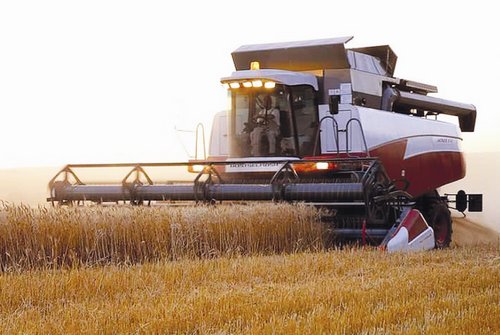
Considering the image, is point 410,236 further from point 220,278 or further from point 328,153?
point 220,278

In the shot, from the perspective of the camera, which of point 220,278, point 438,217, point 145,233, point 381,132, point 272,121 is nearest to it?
point 220,278

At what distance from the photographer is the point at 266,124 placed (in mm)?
11578

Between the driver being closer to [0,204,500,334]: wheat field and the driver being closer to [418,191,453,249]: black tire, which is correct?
[0,204,500,334]: wheat field

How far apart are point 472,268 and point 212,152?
5872mm

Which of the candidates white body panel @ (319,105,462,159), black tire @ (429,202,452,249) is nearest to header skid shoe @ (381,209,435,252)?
white body panel @ (319,105,462,159)

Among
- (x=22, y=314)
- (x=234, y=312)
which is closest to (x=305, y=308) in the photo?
(x=234, y=312)

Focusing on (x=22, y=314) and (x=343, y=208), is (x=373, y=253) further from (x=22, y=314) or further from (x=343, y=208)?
(x=22, y=314)

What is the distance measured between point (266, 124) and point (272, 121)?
94 mm

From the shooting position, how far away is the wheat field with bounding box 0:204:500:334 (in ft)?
15.8

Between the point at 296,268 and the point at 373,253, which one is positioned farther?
the point at 373,253

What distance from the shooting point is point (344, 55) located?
38.7 feet

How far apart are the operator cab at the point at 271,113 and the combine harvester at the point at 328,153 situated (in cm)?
1

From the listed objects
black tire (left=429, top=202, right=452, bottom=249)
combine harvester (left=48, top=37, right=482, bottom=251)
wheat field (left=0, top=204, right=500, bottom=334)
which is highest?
combine harvester (left=48, top=37, right=482, bottom=251)

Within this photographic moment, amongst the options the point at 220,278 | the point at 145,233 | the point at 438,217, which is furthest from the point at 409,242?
the point at 220,278
